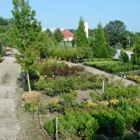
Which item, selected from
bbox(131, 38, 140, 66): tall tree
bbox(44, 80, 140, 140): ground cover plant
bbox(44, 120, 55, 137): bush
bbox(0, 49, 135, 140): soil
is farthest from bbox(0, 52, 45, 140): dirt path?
bbox(131, 38, 140, 66): tall tree

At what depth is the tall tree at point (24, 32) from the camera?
364 inches

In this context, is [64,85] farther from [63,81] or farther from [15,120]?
[15,120]

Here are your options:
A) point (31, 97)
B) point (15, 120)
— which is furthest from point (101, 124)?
point (31, 97)

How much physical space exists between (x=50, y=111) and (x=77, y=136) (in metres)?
2.46

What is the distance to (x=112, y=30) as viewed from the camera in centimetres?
6488

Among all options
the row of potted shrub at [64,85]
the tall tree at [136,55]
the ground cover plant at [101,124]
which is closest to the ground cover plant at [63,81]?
the row of potted shrub at [64,85]

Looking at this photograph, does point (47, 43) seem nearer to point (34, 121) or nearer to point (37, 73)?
point (37, 73)

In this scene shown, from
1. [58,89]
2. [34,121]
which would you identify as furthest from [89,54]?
[34,121]

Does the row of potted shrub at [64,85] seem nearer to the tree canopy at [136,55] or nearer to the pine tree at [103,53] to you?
the tree canopy at [136,55]

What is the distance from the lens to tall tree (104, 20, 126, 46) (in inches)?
2448

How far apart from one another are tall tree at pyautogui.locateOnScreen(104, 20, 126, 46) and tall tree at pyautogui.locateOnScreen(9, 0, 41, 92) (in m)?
51.2

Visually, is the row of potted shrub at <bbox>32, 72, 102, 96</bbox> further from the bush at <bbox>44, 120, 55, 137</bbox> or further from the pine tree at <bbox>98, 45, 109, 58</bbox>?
the pine tree at <bbox>98, 45, 109, 58</bbox>

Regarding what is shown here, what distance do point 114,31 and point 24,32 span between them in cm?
5786

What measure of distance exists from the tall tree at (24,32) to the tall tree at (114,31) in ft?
168
